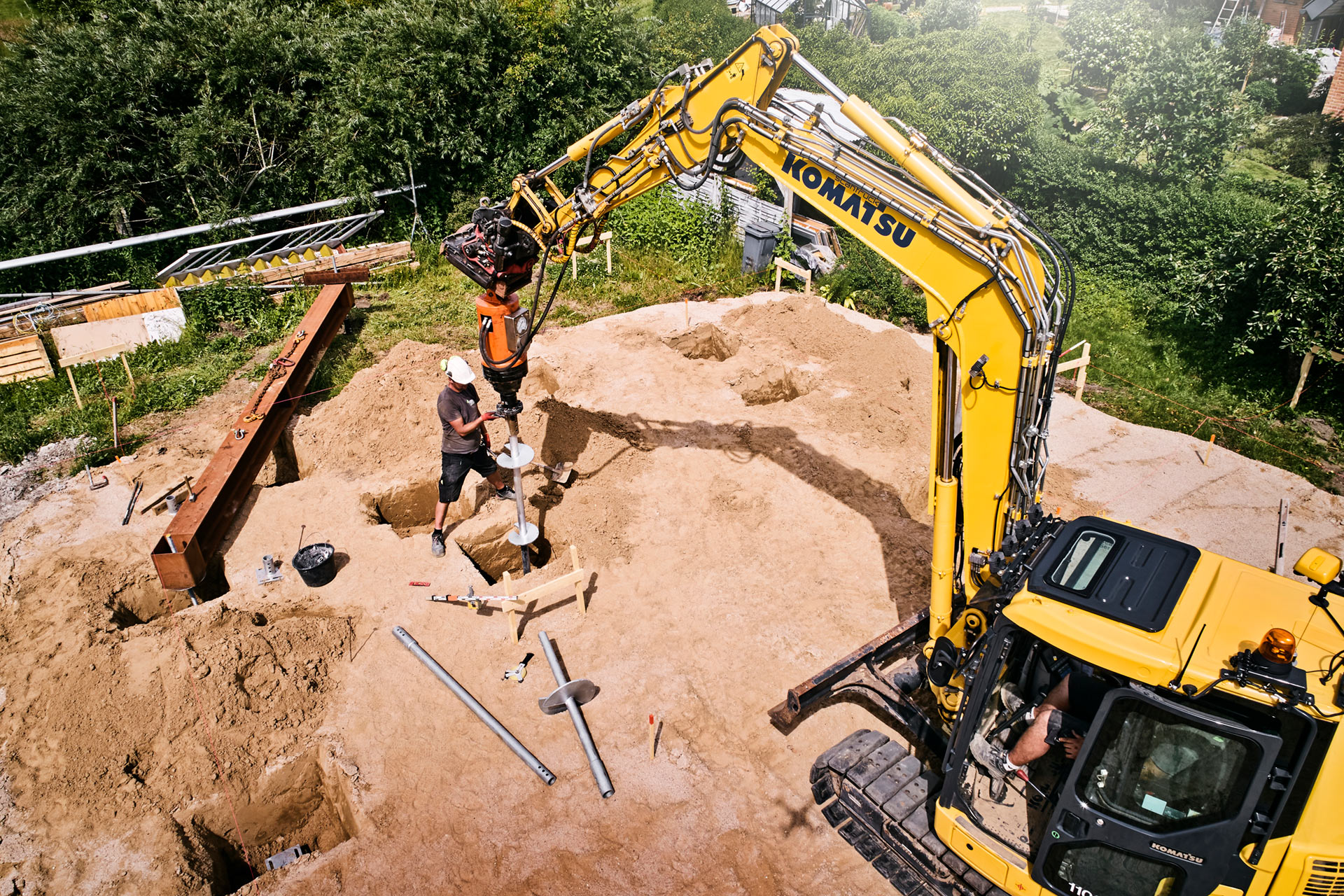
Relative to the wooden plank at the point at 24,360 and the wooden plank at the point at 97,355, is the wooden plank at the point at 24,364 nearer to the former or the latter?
the wooden plank at the point at 24,360

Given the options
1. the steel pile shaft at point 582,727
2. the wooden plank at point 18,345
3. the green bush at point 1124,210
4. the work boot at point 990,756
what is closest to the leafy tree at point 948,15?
the green bush at point 1124,210

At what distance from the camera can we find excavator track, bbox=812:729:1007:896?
17.4ft

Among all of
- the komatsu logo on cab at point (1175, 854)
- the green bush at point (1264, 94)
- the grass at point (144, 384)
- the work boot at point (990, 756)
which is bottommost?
the grass at point (144, 384)

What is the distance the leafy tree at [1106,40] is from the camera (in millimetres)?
20328

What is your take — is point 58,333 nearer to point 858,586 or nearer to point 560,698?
point 560,698

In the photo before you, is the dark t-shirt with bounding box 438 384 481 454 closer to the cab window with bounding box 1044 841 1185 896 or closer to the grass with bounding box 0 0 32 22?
the cab window with bounding box 1044 841 1185 896

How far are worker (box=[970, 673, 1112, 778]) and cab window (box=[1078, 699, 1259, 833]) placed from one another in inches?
12.3

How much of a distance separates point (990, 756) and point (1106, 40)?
23492 mm

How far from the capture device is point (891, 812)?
18.6 ft

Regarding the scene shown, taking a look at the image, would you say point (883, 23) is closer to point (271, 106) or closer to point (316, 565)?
point (271, 106)

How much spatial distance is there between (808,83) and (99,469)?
2531 centimetres

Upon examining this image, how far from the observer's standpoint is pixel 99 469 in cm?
1051

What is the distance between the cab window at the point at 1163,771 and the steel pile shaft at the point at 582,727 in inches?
139

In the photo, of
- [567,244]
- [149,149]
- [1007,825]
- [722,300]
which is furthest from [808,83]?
[1007,825]
